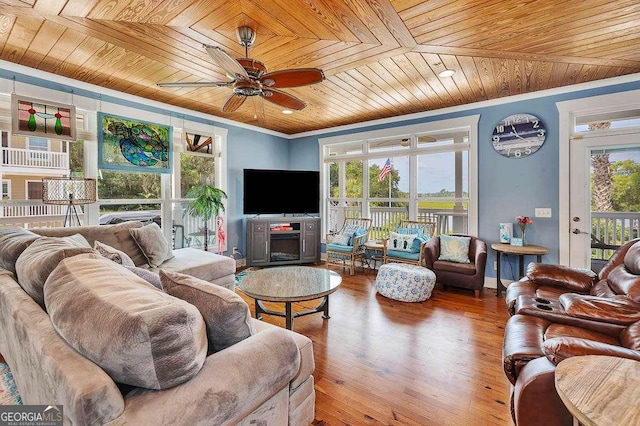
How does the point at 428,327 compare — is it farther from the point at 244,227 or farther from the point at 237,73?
the point at 244,227

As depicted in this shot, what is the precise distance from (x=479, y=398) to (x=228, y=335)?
1648 millimetres

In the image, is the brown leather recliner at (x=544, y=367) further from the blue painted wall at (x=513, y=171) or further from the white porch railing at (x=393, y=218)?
the white porch railing at (x=393, y=218)

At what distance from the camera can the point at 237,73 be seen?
223 cm

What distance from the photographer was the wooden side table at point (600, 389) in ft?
2.81

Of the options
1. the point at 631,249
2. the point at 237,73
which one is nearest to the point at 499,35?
the point at 631,249

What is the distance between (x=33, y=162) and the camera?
3.29 m

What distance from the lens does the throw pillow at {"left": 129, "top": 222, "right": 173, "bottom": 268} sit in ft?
10.0

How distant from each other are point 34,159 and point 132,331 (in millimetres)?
3704

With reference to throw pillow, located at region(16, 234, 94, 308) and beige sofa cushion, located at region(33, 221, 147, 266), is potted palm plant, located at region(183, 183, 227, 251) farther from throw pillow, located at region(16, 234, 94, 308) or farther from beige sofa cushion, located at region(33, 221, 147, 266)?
throw pillow, located at region(16, 234, 94, 308)

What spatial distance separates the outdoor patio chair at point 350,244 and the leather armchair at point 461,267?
116 centimetres

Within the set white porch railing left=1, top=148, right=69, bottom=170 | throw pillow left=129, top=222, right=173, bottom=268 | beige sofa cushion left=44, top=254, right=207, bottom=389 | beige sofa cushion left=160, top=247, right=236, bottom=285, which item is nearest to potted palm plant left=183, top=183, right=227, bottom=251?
beige sofa cushion left=160, top=247, right=236, bottom=285

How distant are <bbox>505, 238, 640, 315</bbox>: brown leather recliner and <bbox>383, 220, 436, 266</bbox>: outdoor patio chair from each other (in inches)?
64.8

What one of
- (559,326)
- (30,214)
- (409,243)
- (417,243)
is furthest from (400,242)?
(30,214)

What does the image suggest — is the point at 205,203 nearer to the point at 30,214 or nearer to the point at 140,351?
the point at 30,214
